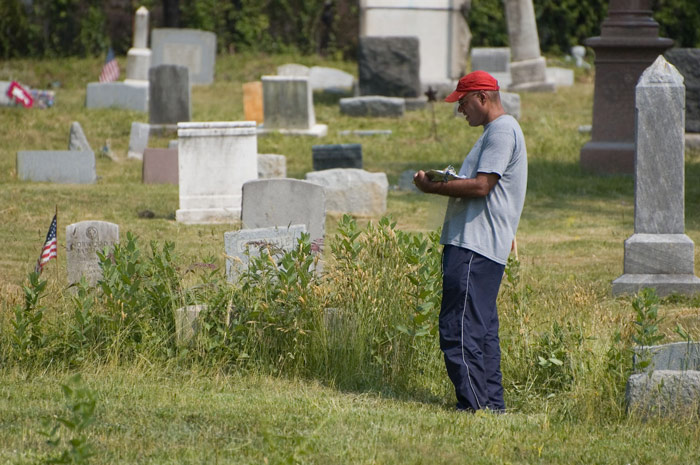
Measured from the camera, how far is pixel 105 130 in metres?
16.5

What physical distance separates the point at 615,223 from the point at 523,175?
5.92 m

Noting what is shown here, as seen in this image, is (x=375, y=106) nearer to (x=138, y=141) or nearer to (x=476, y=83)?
(x=138, y=141)

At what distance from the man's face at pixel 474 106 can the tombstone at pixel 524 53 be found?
16.6 meters

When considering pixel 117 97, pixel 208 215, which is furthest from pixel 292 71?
pixel 208 215

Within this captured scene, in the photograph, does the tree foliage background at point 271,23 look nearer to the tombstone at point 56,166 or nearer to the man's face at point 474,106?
the tombstone at point 56,166

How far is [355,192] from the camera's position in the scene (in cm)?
1080

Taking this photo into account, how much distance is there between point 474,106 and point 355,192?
6.14 m

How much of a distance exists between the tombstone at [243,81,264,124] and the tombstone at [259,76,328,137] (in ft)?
4.01

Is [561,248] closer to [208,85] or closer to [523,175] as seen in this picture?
[523,175]

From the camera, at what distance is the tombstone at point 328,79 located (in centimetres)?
2272

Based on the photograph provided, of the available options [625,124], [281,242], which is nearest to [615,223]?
[625,124]

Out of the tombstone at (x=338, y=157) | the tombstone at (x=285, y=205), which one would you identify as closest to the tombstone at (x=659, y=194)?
the tombstone at (x=285, y=205)

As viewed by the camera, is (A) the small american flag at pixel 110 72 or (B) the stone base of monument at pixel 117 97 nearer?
(B) the stone base of monument at pixel 117 97

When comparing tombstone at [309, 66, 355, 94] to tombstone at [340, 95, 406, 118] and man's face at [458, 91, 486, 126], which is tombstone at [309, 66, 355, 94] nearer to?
tombstone at [340, 95, 406, 118]
